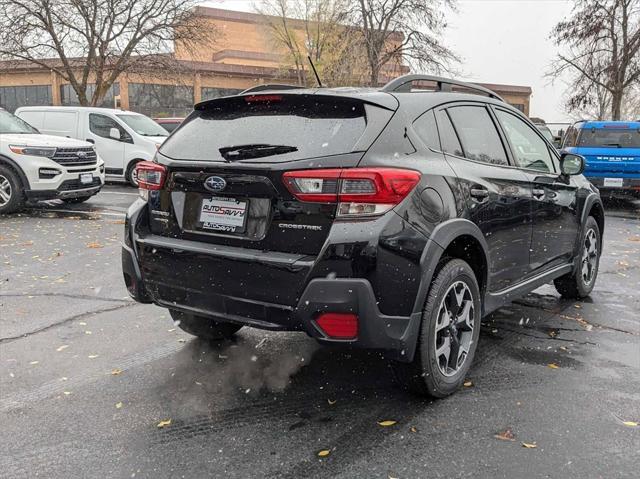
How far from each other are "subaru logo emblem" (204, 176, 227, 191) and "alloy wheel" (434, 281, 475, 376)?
4.34 feet

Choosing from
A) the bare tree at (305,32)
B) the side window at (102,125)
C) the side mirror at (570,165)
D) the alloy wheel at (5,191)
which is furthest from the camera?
the bare tree at (305,32)

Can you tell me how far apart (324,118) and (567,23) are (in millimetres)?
31128

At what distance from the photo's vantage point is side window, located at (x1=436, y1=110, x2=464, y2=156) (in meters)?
3.50

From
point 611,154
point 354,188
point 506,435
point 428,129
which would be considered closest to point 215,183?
point 354,188

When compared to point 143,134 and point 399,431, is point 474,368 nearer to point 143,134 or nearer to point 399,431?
point 399,431

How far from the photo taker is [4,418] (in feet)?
10.4

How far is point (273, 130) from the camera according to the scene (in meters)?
3.21

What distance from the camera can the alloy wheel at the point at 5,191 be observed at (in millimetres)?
10211

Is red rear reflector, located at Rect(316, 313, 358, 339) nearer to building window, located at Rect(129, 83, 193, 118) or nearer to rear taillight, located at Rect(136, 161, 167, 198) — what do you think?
rear taillight, located at Rect(136, 161, 167, 198)

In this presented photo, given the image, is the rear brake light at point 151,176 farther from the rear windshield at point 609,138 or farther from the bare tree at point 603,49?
the bare tree at point 603,49

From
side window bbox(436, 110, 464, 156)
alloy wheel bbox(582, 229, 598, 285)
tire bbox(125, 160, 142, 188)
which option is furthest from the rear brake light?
tire bbox(125, 160, 142, 188)

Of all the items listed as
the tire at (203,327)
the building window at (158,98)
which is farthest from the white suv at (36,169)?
the building window at (158,98)

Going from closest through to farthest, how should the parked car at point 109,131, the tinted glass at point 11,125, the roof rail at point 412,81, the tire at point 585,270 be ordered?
the roof rail at point 412,81 → the tire at point 585,270 → the tinted glass at point 11,125 → the parked car at point 109,131

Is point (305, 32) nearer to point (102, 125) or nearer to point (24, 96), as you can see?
point (24, 96)
